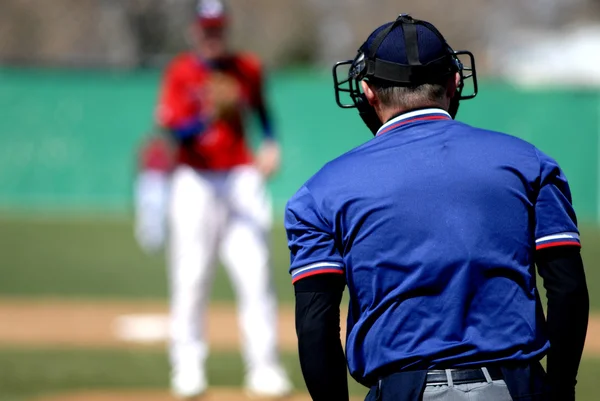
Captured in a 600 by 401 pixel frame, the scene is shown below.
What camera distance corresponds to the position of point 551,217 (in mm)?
2613

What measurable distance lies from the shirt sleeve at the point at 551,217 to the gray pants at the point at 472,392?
14.3 inches

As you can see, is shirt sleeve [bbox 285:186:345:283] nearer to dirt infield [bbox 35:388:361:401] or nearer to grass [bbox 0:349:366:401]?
dirt infield [bbox 35:388:361:401]

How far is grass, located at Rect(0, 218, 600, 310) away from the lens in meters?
11.9

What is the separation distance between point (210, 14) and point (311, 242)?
13.9 ft

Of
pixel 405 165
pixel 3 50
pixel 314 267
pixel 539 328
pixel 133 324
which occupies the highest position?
pixel 3 50

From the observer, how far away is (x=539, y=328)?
2.64m

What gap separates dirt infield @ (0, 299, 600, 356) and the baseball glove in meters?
2.35

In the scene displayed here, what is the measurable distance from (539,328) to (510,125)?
18.3 m

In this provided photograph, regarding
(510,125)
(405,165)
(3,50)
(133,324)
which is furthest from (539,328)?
(3,50)

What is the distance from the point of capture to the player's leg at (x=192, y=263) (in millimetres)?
6539

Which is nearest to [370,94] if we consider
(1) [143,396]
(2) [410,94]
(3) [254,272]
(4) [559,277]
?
(2) [410,94]

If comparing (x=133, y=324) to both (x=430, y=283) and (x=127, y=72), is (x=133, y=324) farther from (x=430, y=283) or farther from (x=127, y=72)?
(x=127, y=72)

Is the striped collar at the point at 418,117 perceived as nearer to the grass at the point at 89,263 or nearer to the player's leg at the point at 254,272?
the player's leg at the point at 254,272

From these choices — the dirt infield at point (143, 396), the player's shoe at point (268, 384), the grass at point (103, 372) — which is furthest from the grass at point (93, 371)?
the player's shoe at point (268, 384)
